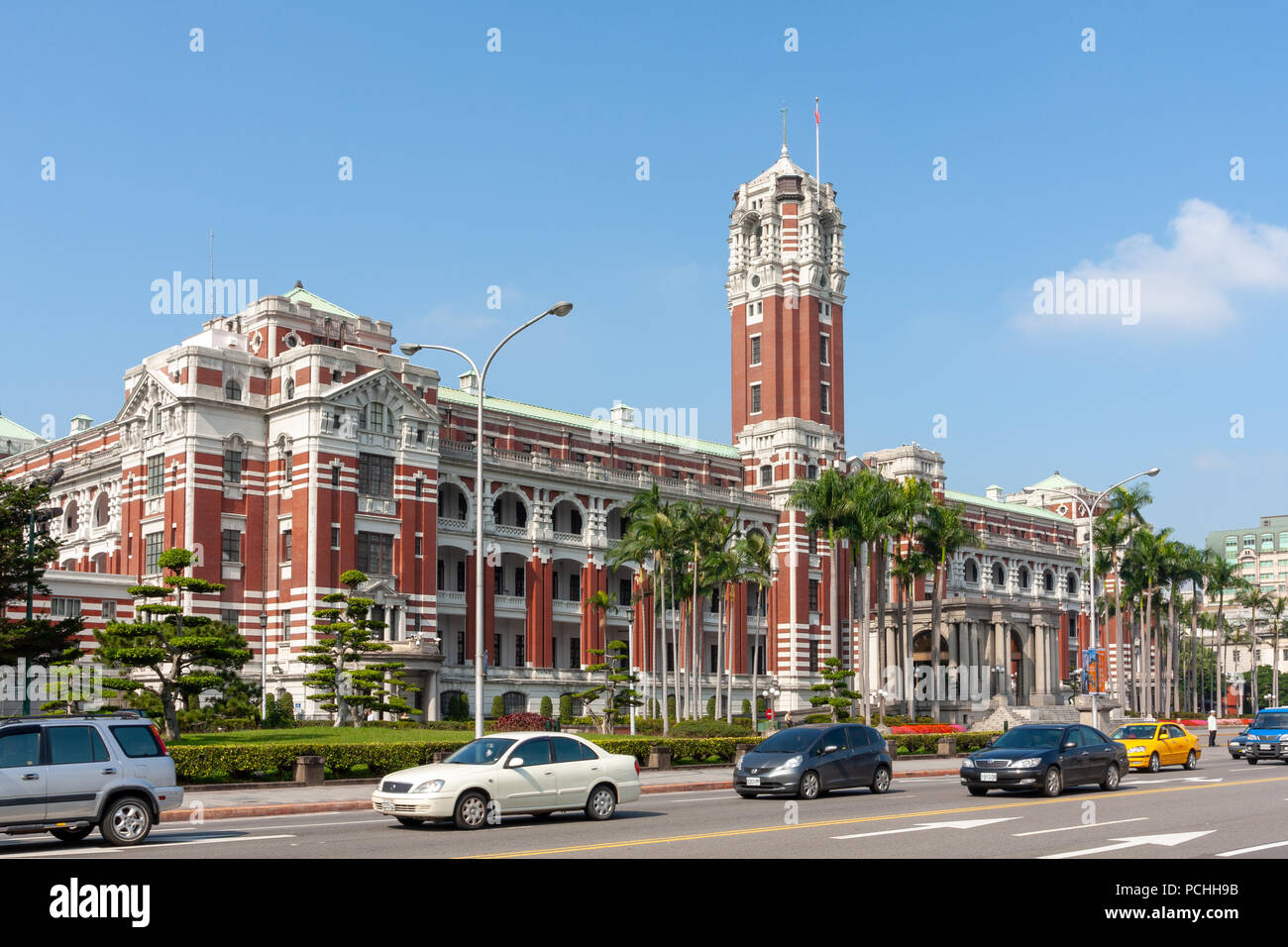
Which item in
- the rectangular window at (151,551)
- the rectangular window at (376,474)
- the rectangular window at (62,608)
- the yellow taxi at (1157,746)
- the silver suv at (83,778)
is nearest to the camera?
the silver suv at (83,778)

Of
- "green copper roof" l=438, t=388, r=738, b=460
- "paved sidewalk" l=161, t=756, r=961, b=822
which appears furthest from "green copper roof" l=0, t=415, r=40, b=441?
"paved sidewalk" l=161, t=756, r=961, b=822

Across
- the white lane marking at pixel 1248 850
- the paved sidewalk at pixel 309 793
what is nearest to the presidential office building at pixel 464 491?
the paved sidewalk at pixel 309 793

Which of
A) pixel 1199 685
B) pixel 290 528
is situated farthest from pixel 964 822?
pixel 1199 685

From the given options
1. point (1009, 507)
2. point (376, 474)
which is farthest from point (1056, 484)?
point (376, 474)

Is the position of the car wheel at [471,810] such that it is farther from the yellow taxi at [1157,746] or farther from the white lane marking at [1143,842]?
the yellow taxi at [1157,746]

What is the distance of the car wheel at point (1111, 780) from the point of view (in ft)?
101

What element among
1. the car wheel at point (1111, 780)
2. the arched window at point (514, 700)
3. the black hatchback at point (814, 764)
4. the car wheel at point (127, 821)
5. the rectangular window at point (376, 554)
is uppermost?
the rectangular window at point (376, 554)

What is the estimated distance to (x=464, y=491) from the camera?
256 feet

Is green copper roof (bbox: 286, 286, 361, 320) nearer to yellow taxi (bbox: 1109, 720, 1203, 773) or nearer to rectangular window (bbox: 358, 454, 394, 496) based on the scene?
rectangular window (bbox: 358, 454, 394, 496)

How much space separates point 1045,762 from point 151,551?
5324 centimetres

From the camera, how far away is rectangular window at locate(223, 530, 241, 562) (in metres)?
67.5

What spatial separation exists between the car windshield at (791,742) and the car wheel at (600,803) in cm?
620

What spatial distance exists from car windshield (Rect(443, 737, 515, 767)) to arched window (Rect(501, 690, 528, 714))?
5287cm

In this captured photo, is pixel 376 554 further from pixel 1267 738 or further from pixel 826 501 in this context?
pixel 1267 738
